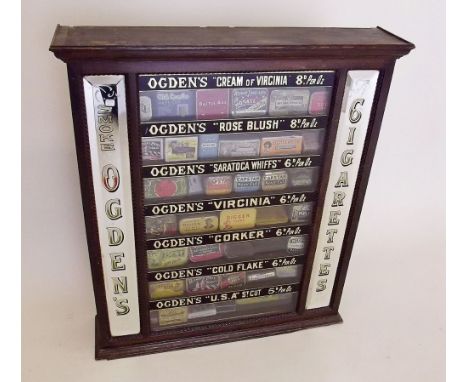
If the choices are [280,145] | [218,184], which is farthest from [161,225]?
[280,145]

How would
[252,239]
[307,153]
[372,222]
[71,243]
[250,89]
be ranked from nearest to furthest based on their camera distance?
1. [250,89]
2. [307,153]
3. [252,239]
4. [71,243]
5. [372,222]

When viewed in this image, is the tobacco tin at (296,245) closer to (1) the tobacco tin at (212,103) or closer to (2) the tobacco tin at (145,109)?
(1) the tobacco tin at (212,103)

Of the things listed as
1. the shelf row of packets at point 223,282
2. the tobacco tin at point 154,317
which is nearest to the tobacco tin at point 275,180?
the shelf row of packets at point 223,282

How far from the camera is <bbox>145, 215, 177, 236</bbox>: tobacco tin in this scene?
1536mm

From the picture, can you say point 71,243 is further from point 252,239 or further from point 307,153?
point 307,153

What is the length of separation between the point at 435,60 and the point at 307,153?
0.82 meters

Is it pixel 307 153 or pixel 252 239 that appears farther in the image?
pixel 252 239

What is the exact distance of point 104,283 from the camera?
62.4 inches

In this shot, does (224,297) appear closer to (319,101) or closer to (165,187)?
(165,187)

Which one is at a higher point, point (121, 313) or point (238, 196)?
point (238, 196)

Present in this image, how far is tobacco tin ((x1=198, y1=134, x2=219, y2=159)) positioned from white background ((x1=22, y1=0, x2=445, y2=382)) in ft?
1.42

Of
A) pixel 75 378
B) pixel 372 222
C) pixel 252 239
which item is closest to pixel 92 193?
pixel 252 239

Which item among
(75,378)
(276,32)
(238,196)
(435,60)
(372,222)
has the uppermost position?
(276,32)

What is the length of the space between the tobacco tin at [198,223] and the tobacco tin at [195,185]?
0.08 meters
